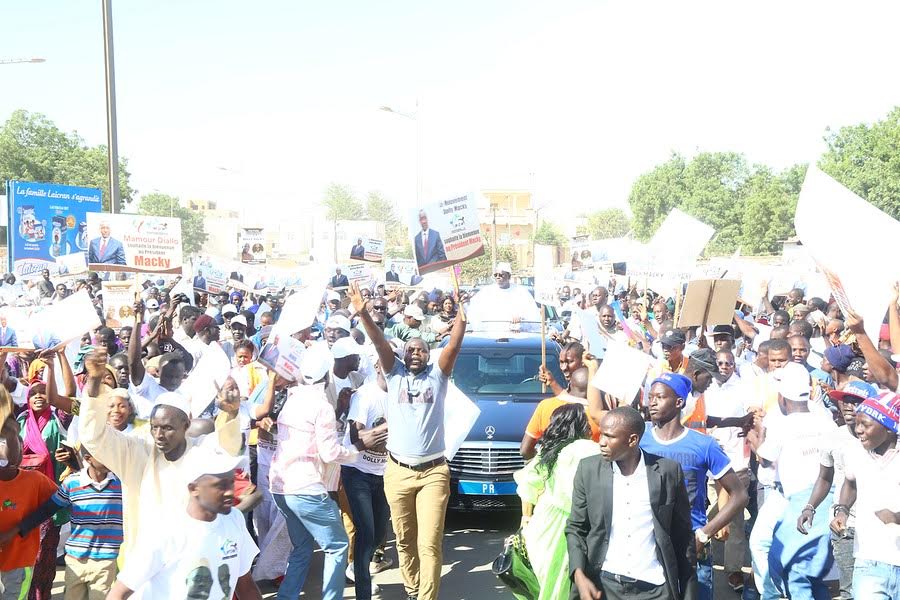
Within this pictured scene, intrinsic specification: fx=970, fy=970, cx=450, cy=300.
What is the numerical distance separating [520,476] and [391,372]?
1.29m

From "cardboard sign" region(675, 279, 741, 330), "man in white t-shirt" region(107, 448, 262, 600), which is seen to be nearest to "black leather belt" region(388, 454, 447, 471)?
"man in white t-shirt" region(107, 448, 262, 600)

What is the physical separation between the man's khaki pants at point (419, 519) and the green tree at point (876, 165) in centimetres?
3778

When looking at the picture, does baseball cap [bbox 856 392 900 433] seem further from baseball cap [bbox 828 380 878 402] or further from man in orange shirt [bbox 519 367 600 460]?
man in orange shirt [bbox 519 367 600 460]

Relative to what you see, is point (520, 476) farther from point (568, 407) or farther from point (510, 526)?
point (510, 526)

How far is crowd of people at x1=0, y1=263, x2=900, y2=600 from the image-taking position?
4355mm

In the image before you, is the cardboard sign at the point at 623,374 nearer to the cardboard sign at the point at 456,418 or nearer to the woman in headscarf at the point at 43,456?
the cardboard sign at the point at 456,418

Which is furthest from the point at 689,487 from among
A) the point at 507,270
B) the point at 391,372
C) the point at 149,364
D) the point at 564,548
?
the point at 507,270

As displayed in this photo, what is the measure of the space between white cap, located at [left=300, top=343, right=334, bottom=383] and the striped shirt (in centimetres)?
136

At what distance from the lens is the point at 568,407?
554 centimetres

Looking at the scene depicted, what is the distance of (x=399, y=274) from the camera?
96.7 ft

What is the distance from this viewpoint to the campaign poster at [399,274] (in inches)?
1059

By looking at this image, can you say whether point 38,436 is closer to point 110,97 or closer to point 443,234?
point 443,234

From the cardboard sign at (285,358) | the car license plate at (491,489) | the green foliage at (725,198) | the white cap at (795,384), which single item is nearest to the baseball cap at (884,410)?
the white cap at (795,384)

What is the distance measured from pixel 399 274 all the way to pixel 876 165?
899 inches
